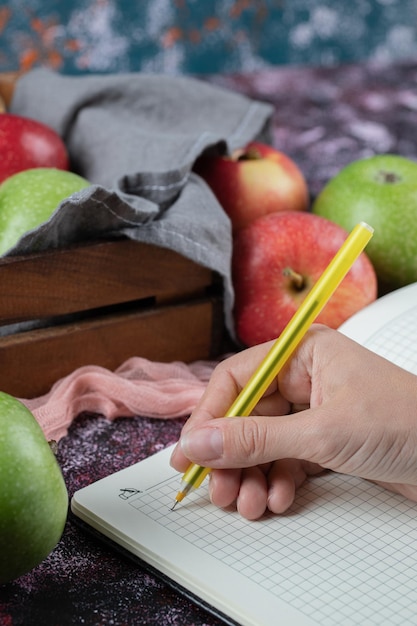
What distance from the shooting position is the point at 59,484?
0.56 metres

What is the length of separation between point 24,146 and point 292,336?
20.1 inches

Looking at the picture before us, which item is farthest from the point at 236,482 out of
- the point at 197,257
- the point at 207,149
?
the point at 207,149

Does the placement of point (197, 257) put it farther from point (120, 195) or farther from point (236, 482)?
point (236, 482)

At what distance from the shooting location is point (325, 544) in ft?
1.93

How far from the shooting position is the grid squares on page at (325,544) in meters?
0.53

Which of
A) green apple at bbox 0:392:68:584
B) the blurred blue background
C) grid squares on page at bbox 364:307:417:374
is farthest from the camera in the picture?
the blurred blue background

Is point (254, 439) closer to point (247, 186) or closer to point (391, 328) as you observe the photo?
point (391, 328)

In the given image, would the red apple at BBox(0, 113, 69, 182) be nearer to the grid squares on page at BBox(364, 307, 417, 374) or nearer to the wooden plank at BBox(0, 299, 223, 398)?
the wooden plank at BBox(0, 299, 223, 398)

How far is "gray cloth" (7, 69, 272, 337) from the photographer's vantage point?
84 cm

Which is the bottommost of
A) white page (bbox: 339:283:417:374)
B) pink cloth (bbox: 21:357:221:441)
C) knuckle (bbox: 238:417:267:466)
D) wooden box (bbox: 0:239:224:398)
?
pink cloth (bbox: 21:357:221:441)

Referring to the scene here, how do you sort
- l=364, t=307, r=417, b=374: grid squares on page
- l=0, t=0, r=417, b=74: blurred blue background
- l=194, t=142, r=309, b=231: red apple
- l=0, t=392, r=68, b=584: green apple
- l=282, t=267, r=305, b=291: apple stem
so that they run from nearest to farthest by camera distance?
l=0, t=392, r=68, b=584: green apple → l=364, t=307, r=417, b=374: grid squares on page → l=282, t=267, r=305, b=291: apple stem → l=194, t=142, r=309, b=231: red apple → l=0, t=0, r=417, b=74: blurred blue background

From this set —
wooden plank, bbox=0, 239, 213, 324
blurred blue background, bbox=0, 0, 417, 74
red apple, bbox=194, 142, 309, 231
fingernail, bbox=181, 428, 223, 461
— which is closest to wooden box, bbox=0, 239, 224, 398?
wooden plank, bbox=0, 239, 213, 324

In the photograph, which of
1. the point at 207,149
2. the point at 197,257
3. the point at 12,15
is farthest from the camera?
the point at 12,15

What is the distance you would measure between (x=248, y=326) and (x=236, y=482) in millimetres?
334
